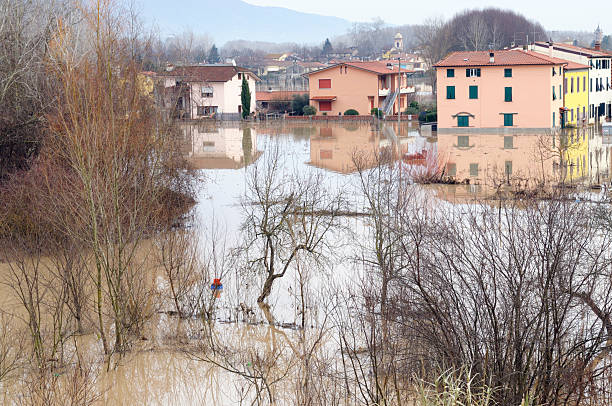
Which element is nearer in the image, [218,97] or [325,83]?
[325,83]

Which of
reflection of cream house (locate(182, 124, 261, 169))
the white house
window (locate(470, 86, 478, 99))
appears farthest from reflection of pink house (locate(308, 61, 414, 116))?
window (locate(470, 86, 478, 99))

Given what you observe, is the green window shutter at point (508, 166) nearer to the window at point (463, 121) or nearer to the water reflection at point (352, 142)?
the water reflection at point (352, 142)

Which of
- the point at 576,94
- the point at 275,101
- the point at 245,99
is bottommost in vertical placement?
the point at 576,94

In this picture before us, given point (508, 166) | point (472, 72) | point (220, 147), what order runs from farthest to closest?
1. point (472, 72)
2. point (220, 147)
3. point (508, 166)

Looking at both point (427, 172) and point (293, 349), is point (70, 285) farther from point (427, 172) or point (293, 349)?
point (427, 172)

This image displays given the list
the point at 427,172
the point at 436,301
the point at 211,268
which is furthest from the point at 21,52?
the point at 436,301

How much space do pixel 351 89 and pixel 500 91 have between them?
15.9m

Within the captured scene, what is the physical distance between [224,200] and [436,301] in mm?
17513

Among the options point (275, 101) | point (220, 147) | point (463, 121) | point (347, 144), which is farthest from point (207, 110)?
point (463, 121)

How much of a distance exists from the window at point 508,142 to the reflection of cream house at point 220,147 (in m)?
11.4

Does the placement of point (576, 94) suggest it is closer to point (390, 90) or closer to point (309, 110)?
point (390, 90)

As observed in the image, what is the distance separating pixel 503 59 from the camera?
43688mm

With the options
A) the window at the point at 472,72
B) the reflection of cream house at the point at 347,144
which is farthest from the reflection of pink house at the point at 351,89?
the window at the point at 472,72

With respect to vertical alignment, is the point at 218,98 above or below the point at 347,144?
above
